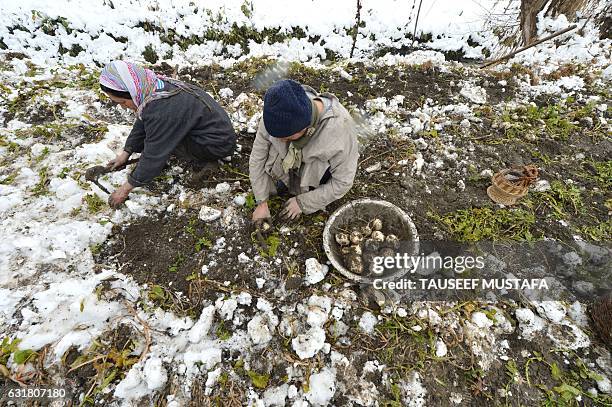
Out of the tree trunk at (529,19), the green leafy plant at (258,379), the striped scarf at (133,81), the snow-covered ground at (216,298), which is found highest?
the tree trunk at (529,19)

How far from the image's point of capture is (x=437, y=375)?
2.15m

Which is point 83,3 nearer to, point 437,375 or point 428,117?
point 428,117

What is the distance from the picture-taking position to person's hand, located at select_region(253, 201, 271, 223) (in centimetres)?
264

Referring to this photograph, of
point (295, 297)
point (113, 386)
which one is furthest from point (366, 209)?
point (113, 386)

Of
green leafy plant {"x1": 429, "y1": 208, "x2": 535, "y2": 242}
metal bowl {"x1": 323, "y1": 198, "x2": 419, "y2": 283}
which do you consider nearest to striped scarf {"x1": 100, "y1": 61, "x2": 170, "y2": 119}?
metal bowl {"x1": 323, "y1": 198, "x2": 419, "y2": 283}

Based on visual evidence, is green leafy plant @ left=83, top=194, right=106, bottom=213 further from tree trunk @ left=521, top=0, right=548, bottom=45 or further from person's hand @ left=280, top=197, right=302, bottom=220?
tree trunk @ left=521, top=0, right=548, bottom=45

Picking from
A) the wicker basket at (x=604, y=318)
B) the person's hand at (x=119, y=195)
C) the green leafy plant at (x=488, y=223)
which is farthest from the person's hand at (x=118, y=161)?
the wicker basket at (x=604, y=318)

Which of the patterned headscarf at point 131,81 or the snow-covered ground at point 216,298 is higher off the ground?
the patterned headscarf at point 131,81

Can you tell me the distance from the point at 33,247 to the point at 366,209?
264 cm

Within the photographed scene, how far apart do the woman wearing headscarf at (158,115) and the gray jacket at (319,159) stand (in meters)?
0.57

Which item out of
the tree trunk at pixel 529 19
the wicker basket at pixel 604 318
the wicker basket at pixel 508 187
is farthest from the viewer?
the tree trunk at pixel 529 19

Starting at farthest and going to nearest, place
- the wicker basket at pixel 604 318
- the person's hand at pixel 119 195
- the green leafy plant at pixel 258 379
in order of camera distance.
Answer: the person's hand at pixel 119 195, the wicker basket at pixel 604 318, the green leafy plant at pixel 258 379

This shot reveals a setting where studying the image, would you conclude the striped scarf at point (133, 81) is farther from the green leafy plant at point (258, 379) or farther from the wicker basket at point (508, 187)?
the wicker basket at point (508, 187)

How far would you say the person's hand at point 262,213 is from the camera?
2.64 meters
